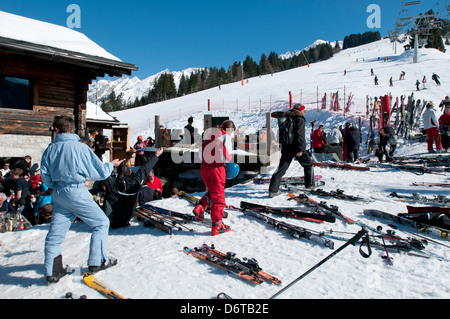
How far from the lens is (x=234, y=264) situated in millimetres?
2895

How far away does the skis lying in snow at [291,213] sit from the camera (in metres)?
4.18

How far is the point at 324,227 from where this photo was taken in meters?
4.02

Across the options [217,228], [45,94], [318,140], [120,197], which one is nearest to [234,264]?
[217,228]

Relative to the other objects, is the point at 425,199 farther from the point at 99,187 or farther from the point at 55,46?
the point at 55,46

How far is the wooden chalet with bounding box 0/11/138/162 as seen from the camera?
7961mm

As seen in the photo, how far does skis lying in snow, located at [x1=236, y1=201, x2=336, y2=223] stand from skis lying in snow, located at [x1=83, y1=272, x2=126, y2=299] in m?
2.66

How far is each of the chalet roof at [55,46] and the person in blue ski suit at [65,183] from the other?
248 inches

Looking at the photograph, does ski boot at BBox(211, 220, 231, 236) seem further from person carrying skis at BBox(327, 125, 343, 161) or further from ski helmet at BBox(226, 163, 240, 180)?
person carrying skis at BBox(327, 125, 343, 161)

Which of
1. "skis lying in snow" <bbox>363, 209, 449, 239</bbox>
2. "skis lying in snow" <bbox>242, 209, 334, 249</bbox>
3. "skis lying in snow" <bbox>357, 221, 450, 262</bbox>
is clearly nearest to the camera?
"skis lying in snow" <bbox>357, 221, 450, 262</bbox>

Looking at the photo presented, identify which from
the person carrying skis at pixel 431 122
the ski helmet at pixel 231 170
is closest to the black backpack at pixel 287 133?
the ski helmet at pixel 231 170

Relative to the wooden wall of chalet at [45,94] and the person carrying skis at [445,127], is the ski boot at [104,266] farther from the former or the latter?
the person carrying skis at [445,127]

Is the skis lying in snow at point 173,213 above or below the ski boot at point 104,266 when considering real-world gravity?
above

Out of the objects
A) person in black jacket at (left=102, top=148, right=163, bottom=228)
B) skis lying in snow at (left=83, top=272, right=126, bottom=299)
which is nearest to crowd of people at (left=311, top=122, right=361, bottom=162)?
person in black jacket at (left=102, top=148, right=163, bottom=228)
